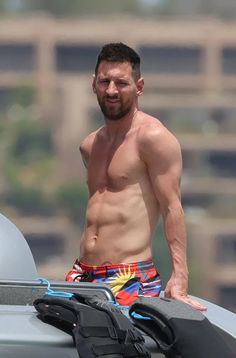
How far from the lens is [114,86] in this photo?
4.66m

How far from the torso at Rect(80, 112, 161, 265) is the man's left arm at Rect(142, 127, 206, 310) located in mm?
55

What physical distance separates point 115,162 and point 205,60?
87.9m

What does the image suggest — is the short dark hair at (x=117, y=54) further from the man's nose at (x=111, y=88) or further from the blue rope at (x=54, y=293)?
the blue rope at (x=54, y=293)

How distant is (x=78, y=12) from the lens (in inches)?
4156

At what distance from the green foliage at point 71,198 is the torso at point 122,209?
275 ft

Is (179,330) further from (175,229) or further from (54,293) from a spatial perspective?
(175,229)

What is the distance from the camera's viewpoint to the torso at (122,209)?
191 inches

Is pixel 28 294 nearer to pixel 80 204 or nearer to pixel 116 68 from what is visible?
pixel 116 68

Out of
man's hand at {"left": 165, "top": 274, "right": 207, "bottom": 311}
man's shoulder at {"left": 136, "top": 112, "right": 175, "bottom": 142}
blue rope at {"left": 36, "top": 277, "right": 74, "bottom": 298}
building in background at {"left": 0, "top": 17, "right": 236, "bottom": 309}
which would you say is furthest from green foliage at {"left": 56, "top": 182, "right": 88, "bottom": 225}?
blue rope at {"left": 36, "top": 277, "right": 74, "bottom": 298}

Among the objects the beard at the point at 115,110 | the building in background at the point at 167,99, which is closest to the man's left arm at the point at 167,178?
the beard at the point at 115,110

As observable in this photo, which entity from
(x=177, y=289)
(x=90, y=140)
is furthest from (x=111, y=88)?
→ (x=177, y=289)

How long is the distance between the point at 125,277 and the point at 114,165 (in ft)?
1.51

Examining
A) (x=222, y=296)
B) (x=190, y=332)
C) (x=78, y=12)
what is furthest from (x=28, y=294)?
(x=78, y=12)

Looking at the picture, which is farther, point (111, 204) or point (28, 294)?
point (111, 204)
